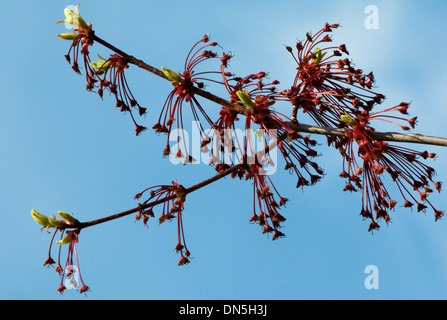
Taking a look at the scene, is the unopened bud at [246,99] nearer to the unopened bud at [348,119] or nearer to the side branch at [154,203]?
the side branch at [154,203]

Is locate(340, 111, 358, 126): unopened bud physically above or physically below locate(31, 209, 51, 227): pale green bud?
above

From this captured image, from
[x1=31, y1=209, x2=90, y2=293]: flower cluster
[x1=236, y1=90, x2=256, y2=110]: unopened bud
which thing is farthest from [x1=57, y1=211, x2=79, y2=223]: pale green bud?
[x1=236, y1=90, x2=256, y2=110]: unopened bud

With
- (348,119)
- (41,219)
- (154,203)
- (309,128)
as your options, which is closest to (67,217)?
(41,219)

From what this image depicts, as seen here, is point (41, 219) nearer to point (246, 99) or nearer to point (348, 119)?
point (246, 99)

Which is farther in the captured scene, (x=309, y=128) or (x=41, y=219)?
(x=41, y=219)

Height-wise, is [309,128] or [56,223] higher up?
[309,128]

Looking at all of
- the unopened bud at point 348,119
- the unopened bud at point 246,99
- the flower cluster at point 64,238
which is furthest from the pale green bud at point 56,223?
the unopened bud at point 348,119

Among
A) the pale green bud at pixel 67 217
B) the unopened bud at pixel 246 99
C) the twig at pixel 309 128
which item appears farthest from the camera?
the pale green bud at pixel 67 217

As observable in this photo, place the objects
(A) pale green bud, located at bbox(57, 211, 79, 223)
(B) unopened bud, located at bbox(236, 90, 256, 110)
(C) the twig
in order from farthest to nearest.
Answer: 1. (A) pale green bud, located at bbox(57, 211, 79, 223)
2. (B) unopened bud, located at bbox(236, 90, 256, 110)
3. (C) the twig

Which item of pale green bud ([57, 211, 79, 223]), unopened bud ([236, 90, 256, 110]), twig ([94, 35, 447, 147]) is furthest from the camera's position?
pale green bud ([57, 211, 79, 223])

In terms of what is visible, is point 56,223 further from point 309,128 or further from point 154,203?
point 309,128

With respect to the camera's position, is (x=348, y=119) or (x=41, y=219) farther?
(x=41, y=219)

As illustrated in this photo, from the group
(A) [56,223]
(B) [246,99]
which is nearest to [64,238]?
(A) [56,223]

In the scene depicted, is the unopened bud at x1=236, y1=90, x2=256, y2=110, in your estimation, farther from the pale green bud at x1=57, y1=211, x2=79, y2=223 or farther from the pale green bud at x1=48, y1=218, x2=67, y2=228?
the pale green bud at x1=48, y1=218, x2=67, y2=228
